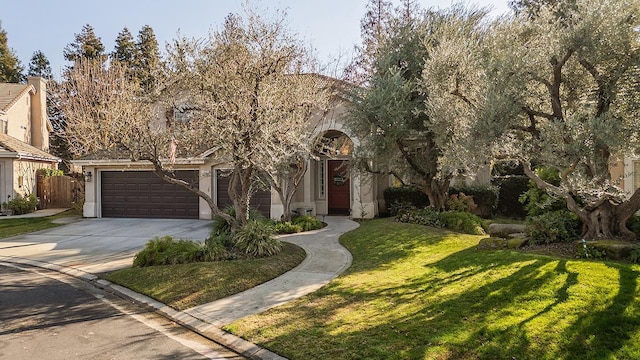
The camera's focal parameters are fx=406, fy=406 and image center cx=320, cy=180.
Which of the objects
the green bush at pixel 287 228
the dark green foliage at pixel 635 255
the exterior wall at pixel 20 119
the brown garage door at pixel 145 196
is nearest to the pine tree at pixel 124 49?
the exterior wall at pixel 20 119

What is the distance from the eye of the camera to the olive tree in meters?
6.76

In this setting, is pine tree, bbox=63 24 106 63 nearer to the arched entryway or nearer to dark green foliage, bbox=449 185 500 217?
the arched entryway

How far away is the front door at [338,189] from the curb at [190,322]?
11.4 m

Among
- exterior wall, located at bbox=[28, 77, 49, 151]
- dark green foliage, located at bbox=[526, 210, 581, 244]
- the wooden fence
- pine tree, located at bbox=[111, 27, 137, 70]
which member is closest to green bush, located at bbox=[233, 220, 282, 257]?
dark green foliage, located at bbox=[526, 210, 581, 244]

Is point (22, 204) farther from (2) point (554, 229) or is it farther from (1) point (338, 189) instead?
(2) point (554, 229)

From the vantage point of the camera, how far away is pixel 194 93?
883cm

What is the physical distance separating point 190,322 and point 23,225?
1563 centimetres

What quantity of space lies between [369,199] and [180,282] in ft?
33.9

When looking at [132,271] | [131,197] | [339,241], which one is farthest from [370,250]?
[131,197]

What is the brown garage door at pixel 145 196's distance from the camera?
18.7 meters

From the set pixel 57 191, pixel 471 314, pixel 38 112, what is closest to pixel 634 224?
pixel 471 314

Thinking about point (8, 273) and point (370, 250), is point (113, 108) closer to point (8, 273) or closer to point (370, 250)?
point (8, 273)

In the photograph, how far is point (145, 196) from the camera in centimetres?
1934

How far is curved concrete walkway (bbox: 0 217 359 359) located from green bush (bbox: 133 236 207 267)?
3.24ft
